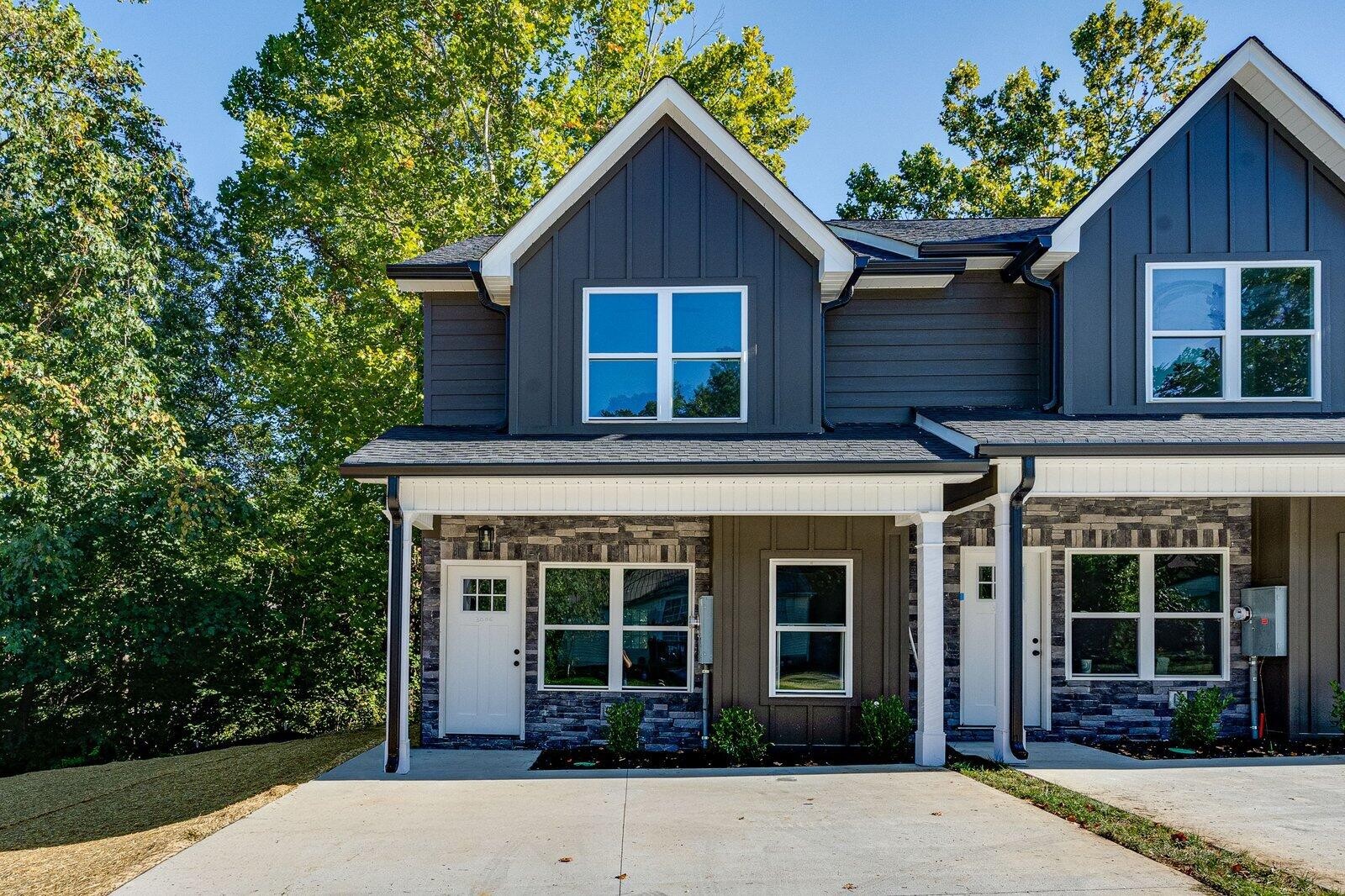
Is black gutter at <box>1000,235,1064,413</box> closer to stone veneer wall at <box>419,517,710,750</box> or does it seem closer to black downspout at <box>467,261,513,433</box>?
stone veneer wall at <box>419,517,710,750</box>

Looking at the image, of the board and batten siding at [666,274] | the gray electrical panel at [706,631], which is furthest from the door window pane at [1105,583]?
the gray electrical panel at [706,631]

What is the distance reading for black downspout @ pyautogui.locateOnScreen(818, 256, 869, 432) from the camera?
9578 mm

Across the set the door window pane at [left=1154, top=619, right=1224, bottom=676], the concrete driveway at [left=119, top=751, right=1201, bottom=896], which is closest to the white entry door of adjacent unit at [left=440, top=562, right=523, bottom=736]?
the concrete driveway at [left=119, top=751, right=1201, bottom=896]

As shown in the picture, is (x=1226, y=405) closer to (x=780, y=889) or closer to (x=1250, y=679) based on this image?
(x=1250, y=679)

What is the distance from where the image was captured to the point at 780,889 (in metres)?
5.25

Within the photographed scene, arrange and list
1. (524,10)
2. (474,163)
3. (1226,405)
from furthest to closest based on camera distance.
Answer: (474,163) → (524,10) → (1226,405)

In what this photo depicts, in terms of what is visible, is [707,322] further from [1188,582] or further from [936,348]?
[1188,582]

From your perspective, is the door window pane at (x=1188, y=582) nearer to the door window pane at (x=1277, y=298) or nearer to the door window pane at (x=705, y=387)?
the door window pane at (x=1277, y=298)

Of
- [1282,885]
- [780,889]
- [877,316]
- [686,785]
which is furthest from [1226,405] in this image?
[780,889]

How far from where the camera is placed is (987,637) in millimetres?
10258

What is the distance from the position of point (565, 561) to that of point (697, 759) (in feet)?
8.47

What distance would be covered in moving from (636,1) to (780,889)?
57.9ft

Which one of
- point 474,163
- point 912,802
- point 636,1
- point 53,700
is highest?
point 636,1

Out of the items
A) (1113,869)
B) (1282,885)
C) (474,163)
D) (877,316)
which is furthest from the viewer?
(474,163)
